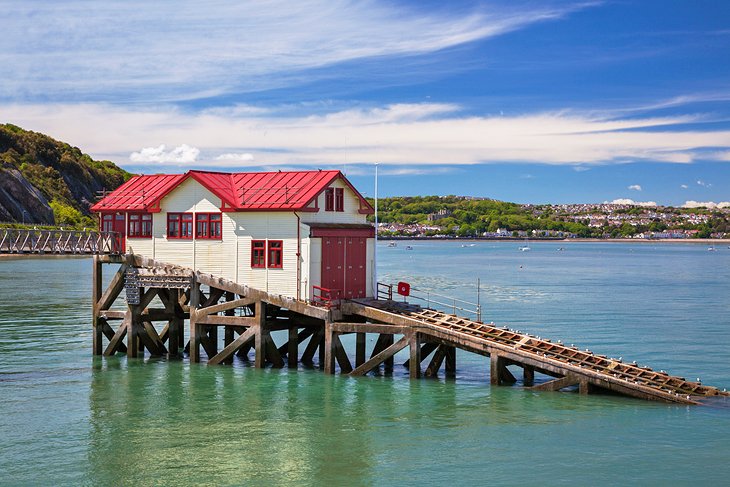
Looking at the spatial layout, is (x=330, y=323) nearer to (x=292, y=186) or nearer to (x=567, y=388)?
(x=292, y=186)

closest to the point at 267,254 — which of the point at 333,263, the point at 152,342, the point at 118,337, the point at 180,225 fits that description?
the point at 333,263

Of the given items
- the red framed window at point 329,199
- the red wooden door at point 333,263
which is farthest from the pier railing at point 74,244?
the red wooden door at point 333,263

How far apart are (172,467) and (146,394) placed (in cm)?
974

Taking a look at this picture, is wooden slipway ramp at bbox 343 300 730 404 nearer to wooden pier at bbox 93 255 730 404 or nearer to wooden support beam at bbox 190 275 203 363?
wooden pier at bbox 93 255 730 404

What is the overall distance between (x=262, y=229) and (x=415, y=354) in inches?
341

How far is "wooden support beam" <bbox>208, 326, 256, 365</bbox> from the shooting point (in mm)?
37781

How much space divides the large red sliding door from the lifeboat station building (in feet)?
0.14

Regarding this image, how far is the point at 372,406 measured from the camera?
32.7 meters

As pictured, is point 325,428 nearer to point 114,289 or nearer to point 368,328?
point 368,328

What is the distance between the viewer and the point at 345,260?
126 feet

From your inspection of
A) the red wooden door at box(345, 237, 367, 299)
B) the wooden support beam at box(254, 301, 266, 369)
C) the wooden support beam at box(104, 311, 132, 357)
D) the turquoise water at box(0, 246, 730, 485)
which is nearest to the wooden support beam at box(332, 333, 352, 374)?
the turquoise water at box(0, 246, 730, 485)

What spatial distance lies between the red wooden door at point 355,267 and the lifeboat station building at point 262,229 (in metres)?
0.04

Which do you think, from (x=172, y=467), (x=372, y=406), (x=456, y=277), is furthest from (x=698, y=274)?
(x=172, y=467)

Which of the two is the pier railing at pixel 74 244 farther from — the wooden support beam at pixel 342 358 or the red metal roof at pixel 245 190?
the wooden support beam at pixel 342 358
